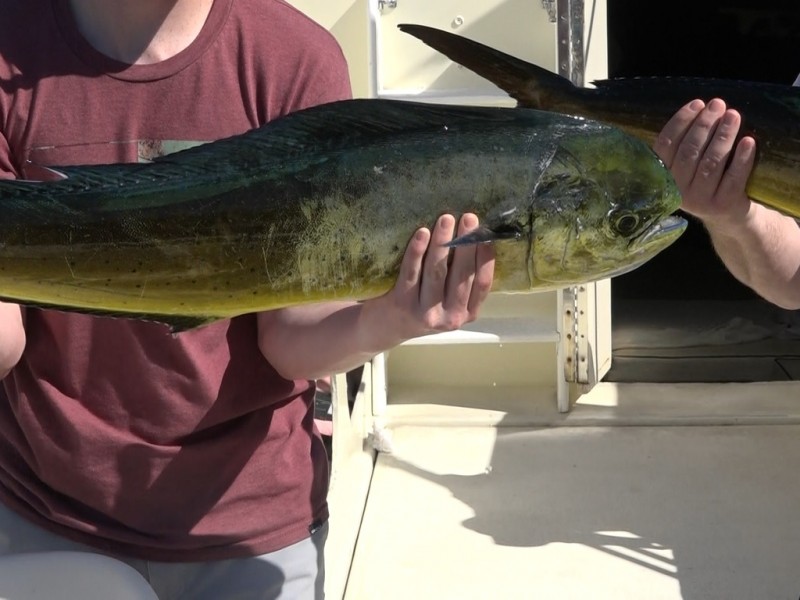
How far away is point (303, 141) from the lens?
1.33 m

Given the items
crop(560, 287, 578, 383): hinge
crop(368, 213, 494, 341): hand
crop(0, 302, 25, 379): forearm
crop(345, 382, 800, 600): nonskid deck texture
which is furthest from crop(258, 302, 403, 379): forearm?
crop(560, 287, 578, 383): hinge

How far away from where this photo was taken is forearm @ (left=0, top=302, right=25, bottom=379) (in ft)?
5.26

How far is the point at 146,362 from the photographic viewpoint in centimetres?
168

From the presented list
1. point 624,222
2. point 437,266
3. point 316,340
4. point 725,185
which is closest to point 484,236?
point 437,266

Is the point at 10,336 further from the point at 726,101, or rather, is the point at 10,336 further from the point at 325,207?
the point at 726,101

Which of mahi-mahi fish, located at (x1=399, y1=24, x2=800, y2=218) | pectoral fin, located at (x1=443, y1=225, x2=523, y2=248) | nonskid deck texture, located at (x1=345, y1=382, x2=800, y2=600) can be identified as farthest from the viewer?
nonskid deck texture, located at (x1=345, y1=382, x2=800, y2=600)

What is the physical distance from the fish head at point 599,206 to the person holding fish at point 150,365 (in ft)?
1.27

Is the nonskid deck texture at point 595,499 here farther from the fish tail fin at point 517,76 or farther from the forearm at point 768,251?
the fish tail fin at point 517,76

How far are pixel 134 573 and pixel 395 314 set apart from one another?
0.65 metres

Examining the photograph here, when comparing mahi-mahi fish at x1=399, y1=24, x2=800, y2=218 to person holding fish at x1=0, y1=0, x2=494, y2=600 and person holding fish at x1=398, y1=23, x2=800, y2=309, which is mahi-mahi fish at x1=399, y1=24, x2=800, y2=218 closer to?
person holding fish at x1=398, y1=23, x2=800, y2=309

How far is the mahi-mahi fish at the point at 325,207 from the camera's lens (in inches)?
51.2

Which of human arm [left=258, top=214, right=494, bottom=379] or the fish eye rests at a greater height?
the fish eye

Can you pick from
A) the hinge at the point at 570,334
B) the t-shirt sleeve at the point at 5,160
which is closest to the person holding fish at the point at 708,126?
the t-shirt sleeve at the point at 5,160

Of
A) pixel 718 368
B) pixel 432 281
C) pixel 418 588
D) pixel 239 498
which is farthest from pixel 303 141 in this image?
pixel 718 368
